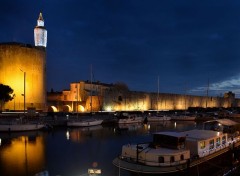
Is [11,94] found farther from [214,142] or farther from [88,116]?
[214,142]

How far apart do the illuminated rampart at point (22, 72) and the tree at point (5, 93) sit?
1.39m

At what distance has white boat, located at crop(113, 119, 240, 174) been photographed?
1041 cm

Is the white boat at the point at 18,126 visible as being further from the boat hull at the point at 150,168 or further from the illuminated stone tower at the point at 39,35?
the illuminated stone tower at the point at 39,35

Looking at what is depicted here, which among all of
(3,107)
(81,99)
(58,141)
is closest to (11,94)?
(3,107)

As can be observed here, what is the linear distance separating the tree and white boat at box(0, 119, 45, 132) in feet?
34.3

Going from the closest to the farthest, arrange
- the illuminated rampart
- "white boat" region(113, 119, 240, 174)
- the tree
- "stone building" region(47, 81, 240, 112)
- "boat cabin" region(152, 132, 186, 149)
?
"white boat" region(113, 119, 240, 174), "boat cabin" region(152, 132, 186, 149), the tree, the illuminated rampart, "stone building" region(47, 81, 240, 112)

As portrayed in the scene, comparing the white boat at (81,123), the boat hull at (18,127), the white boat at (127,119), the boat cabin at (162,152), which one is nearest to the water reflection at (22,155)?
the boat hull at (18,127)

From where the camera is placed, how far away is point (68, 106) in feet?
140

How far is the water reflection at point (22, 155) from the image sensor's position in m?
12.4

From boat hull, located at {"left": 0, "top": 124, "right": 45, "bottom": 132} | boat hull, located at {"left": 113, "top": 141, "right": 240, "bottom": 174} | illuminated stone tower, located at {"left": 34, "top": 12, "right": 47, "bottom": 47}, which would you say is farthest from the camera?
illuminated stone tower, located at {"left": 34, "top": 12, "right": 47, "bottom": 47}

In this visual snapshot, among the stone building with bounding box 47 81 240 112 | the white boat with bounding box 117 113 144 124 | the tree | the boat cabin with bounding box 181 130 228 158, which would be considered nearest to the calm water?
the boat cabin with bounding box 181 130 228 158

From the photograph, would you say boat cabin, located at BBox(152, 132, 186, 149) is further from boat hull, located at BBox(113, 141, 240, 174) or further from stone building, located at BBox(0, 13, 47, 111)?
stone building, located at BBox(0, 13, 47, 111)

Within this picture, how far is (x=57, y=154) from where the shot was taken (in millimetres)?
15930

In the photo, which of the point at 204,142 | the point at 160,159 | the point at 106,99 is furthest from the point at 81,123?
the point at 160,159
